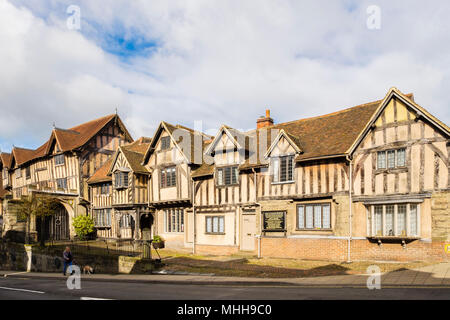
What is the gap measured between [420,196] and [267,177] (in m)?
8.78

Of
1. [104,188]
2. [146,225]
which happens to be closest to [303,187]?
[146,225]

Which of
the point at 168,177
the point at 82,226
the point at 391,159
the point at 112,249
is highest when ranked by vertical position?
the point at 391,159

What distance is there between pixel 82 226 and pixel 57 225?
4115 millimetres

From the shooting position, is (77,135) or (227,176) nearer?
(227,176)

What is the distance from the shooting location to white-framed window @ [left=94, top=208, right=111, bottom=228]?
116 feet

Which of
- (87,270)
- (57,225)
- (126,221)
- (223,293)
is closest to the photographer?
(223,293)

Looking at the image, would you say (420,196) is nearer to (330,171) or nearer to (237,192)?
(330,171)

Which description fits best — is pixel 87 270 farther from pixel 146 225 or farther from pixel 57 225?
pixel 57 225

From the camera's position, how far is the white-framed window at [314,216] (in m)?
21.3

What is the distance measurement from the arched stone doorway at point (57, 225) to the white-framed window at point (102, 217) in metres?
3.42

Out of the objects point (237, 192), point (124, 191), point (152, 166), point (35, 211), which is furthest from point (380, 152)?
point (35, 211)

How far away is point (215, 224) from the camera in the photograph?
26.9 metres

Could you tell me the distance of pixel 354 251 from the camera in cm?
2002

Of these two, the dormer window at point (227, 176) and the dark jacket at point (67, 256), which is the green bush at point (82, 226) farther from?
the dormer window at point (227, 176)
